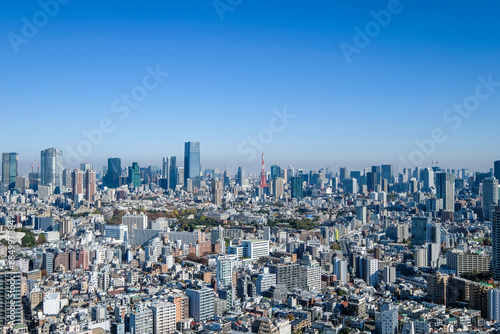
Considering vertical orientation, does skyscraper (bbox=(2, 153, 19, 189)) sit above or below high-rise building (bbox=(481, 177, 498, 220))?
above

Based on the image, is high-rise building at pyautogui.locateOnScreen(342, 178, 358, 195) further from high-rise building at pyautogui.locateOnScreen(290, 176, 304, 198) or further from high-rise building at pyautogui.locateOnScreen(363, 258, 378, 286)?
high-rise building at pyautogui.locateOnScreen(363, 258, 378, 286)

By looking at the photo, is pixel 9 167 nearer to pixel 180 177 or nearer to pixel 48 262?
pixel 180 177

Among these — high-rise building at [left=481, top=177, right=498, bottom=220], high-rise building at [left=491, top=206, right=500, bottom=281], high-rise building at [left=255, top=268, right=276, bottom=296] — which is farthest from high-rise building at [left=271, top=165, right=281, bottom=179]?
high-rise building at [left=255, top=268, right=276, bottom=296]

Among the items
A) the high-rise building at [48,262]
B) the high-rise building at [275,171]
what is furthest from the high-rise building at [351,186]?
the high-rise building at [48,262]

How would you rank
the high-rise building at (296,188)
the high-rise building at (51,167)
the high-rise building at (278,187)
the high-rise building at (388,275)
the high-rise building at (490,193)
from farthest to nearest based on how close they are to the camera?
the high-rise building at (278,187)
the high-rise building at (296,188)
the high-rise building at (51,167)
the high-rise building at (490,193)
the high-rise building at (388,275)

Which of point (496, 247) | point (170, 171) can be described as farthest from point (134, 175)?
point (496, 247)

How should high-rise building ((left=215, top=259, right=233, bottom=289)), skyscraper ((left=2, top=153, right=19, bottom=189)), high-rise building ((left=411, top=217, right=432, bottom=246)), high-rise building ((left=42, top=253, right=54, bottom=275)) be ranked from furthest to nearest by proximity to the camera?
1. skyscraper ((left=2, top=153, right=19, bottom=189))
2. high-rise building ((left=411, top=217, right=432, bottom=246))
3. high-rise building ((left=42, top=253, right=54, bottom=275))
4. high-rise building ((left=215, top=259, right=233, bottom=289))

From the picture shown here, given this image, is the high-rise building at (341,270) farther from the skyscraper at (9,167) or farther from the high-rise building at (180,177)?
the high-rise building at (180,177)
